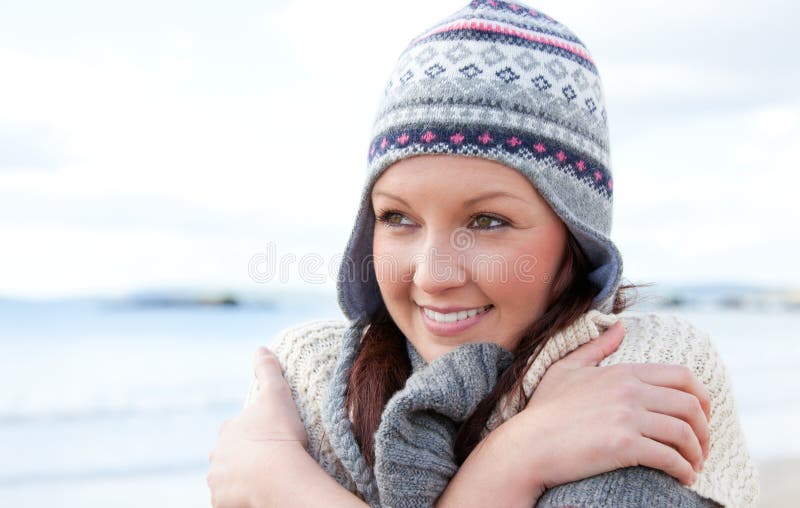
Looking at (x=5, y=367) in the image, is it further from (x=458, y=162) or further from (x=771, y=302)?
(x=771, y=302)

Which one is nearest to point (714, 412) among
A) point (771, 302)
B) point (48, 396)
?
point (48, 396)

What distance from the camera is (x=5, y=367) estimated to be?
31.8 feet

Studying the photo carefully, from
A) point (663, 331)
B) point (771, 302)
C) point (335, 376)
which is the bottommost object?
Result: point (771, 302)

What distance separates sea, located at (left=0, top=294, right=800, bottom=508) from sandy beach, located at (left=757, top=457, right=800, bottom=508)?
20cm

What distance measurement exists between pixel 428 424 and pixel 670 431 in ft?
1.86

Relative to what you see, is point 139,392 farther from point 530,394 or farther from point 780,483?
point 530,394

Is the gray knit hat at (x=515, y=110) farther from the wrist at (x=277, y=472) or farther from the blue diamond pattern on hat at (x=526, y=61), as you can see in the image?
the wrist at (x=277, y=472)

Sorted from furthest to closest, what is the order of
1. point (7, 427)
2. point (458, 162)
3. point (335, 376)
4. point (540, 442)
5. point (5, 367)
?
1. point (5, 367)
2. point (7, 427)
3. point (335, 376)
4. point (458, 162)
5. point (540, 442)


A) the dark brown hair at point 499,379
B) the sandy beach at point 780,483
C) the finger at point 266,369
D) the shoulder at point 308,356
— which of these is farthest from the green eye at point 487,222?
the sandy beach at point 780,483

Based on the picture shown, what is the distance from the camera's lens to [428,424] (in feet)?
6.21

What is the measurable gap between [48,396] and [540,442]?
8.07 metres

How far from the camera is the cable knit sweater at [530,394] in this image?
182 centimetres

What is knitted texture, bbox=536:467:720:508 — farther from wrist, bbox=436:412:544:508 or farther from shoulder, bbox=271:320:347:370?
shoulder, bbox=271:320:347:370

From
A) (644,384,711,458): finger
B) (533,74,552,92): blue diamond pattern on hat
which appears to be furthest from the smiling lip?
(533,74,552,92): blue diamond pattern on hat
